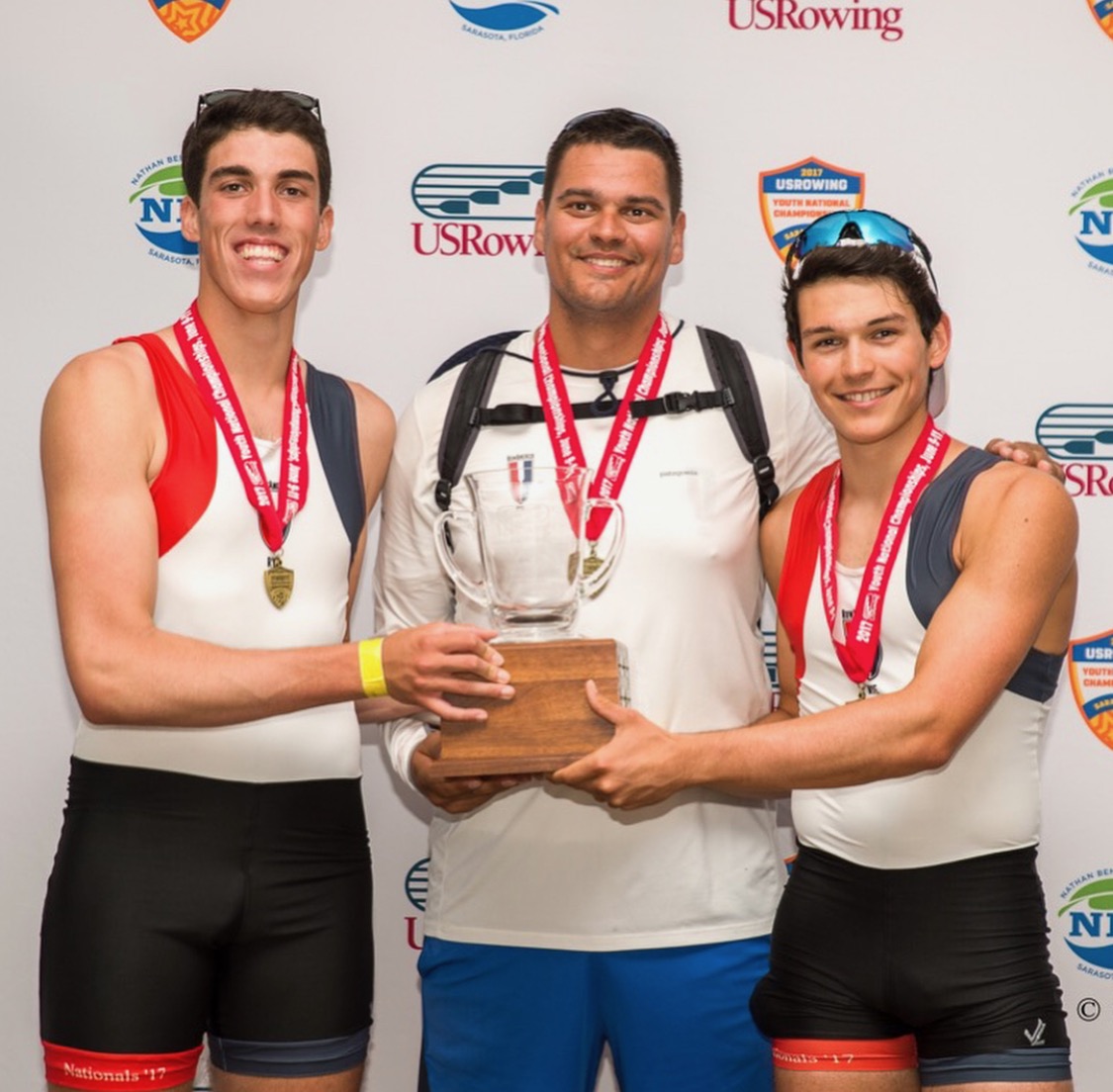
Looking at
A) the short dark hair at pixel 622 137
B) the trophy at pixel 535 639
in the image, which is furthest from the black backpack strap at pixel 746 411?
the trophy at pixel 535 639

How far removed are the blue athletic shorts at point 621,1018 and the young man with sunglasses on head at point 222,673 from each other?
0.23m

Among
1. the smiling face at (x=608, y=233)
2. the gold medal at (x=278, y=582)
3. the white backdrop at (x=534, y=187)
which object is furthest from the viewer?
the white backdrop at (x=534, y=187)

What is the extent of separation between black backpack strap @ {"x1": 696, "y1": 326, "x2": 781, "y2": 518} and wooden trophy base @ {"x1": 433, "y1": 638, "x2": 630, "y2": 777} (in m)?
0.62

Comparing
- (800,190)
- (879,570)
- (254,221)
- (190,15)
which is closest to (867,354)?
(879,570)

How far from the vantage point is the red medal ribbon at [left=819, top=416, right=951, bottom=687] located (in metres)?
2.29

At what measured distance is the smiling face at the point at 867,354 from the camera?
7.71ft

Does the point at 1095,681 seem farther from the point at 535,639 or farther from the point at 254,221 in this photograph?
the point at 254,221

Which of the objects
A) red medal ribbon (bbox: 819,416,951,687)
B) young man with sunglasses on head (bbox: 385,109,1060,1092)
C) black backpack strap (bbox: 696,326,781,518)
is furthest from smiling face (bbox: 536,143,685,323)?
red medal ribbon (bbox: 819,416,951,687)

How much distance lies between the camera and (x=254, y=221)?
8.16ft

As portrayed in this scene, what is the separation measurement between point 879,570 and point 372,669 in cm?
74

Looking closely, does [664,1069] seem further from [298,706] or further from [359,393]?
[359,393]

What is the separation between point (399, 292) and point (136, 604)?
4.25 ft

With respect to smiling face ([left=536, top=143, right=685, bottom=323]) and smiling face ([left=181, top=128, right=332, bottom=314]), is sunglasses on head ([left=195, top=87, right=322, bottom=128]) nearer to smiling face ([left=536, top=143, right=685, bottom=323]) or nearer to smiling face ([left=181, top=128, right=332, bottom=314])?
smiling face ([left=181, top=128, right=332, bottom=314])

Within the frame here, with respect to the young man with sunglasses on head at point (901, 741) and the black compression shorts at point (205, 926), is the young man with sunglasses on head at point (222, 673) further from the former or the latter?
the young man with sunglasses on head at point (901, 741)
